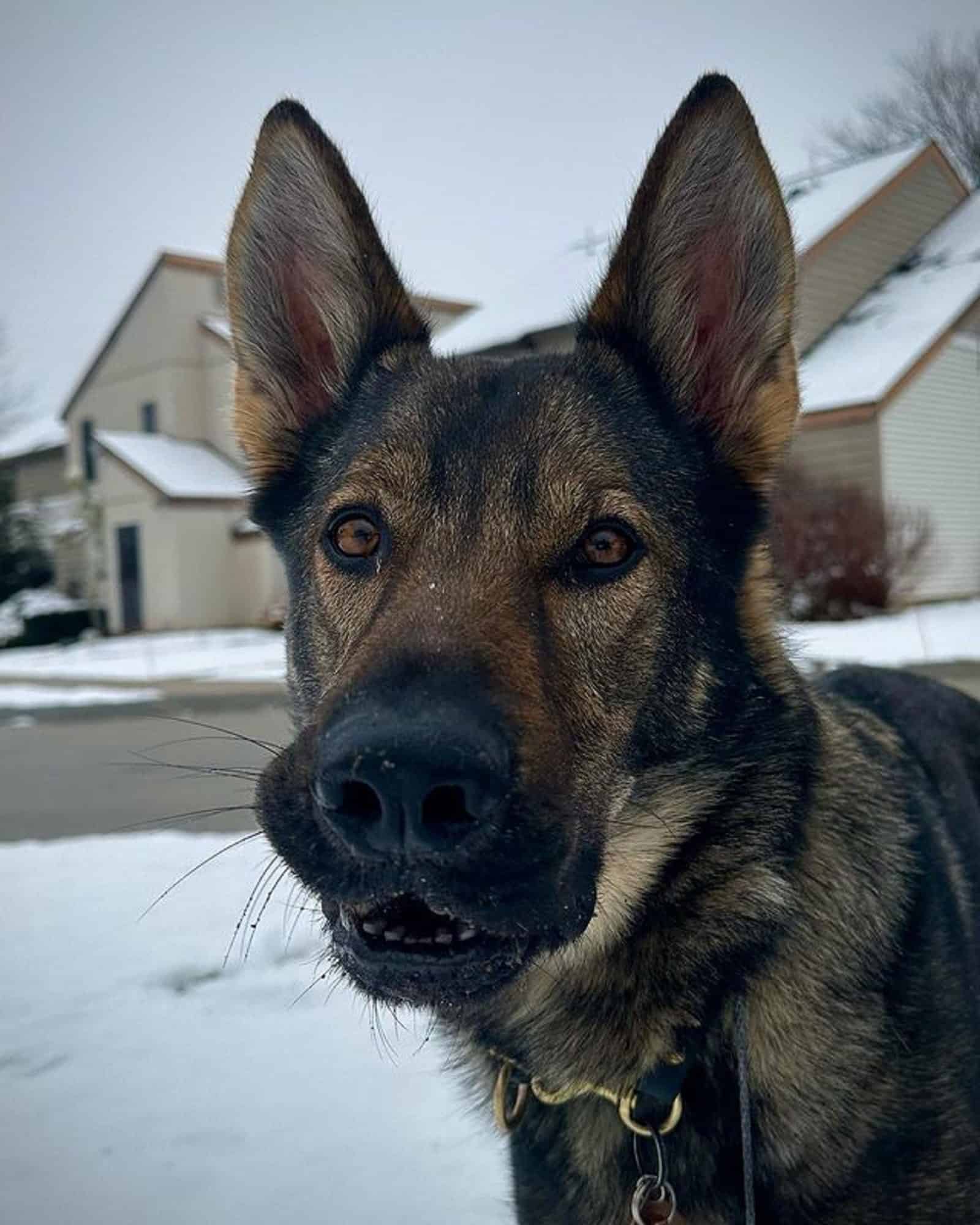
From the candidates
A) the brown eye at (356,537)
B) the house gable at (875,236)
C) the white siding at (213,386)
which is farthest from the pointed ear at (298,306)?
the white siding at (213,386)

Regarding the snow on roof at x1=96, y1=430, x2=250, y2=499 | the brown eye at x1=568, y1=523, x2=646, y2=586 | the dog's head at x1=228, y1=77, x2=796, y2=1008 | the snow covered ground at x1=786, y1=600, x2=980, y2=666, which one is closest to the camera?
the dog's head at x1=228, y1=77, x2=796, y2=1008

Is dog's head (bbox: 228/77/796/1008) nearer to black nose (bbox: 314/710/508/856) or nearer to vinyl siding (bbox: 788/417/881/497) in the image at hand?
black nose (bbox: 314/710/508/856)

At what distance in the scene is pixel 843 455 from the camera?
19062mm

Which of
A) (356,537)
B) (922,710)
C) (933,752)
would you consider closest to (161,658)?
(922,710)

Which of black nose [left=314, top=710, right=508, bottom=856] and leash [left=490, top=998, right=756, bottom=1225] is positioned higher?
black nose [left=314, top=710, right=508, bottom=856]

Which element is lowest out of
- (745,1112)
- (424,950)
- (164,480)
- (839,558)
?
(745,1112)

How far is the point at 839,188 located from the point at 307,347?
72.9ft

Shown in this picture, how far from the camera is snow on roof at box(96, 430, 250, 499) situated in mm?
30125

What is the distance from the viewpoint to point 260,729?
10648mm

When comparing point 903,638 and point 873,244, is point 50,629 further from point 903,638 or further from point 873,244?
point 903,638

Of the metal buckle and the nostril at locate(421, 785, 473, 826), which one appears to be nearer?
the nostril at locate(421, 785, 473, 826)

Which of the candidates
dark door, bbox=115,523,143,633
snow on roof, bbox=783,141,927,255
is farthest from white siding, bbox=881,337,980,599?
dark door, bbox=115,523,143,633

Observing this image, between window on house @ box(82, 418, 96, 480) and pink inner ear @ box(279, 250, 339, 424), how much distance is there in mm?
34979

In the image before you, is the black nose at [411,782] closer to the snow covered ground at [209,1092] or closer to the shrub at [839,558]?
the snow covered ground at [209,1092]
